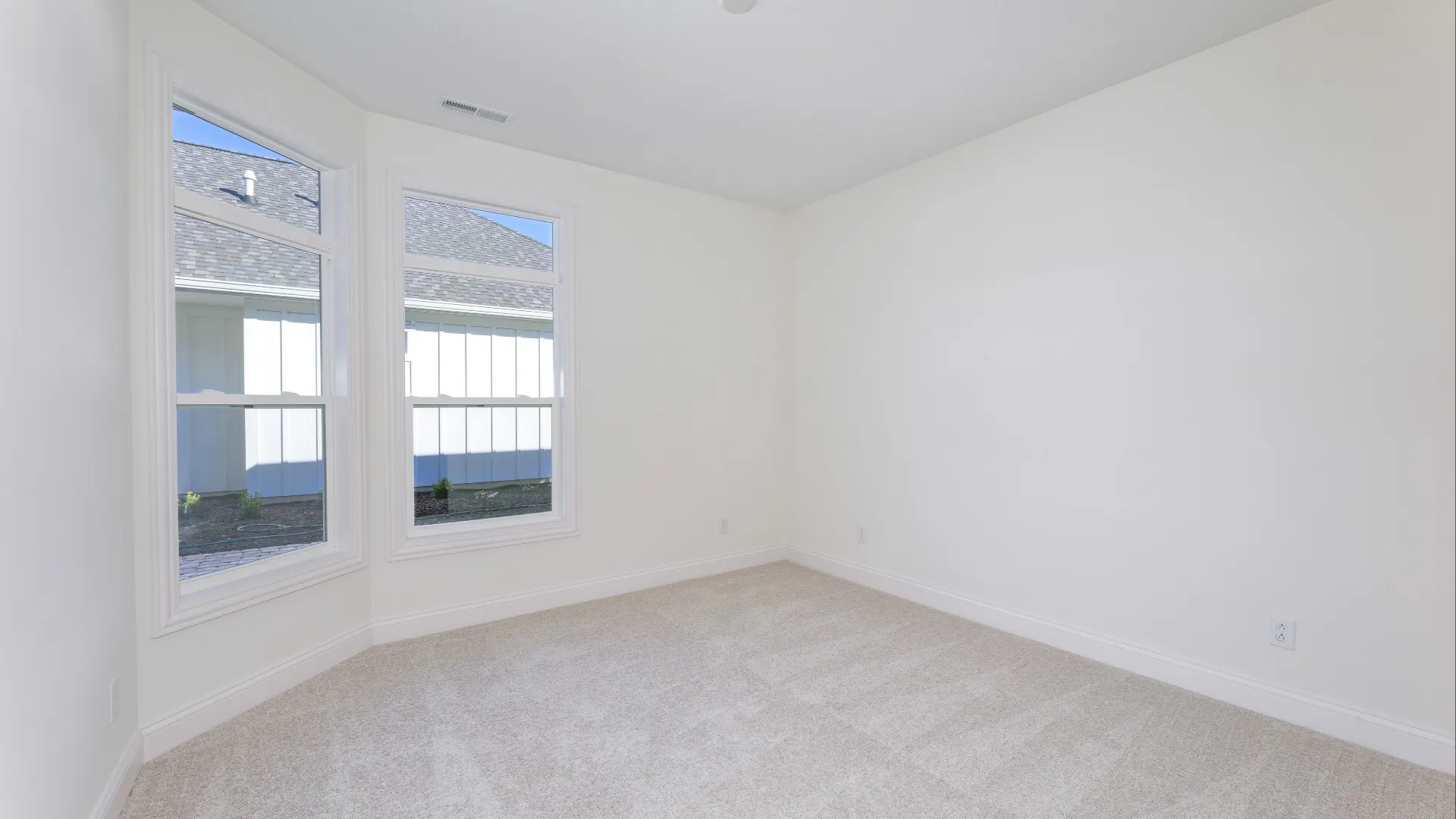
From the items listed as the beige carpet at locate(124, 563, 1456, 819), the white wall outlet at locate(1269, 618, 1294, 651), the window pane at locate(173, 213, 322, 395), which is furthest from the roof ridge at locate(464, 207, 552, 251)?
the white wall outlet at locate(1269, 618, 1294, 651)

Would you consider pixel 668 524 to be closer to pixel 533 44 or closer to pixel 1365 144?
pixel 533 44

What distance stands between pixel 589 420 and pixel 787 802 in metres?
2.51

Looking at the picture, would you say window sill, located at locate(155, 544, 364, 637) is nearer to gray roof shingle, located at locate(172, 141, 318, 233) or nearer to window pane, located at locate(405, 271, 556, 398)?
window pane, located at locate(405, 271, 556, 398)

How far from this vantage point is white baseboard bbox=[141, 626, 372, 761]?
2150 mm

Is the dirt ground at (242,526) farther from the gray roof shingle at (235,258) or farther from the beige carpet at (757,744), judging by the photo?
the gray roof shingle at (235,258)

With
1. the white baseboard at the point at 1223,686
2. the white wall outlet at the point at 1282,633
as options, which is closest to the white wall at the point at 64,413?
the white baseboard at the point at 1223,686

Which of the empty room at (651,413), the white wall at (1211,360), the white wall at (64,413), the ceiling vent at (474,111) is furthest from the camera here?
the ceiling vent at (474,111)

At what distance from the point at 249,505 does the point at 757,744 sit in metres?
2.34

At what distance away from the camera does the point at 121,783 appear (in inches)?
73.6

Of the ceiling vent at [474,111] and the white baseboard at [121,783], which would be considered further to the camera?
the ceiling vent at [474,111]

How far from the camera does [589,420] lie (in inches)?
151

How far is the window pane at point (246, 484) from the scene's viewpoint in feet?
7.83

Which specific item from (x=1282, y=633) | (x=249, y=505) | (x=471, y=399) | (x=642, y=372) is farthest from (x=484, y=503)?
(x=1282, y=633)

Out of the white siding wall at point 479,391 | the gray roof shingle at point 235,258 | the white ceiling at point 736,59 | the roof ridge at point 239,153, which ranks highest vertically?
the white ceiling at point 736,59
